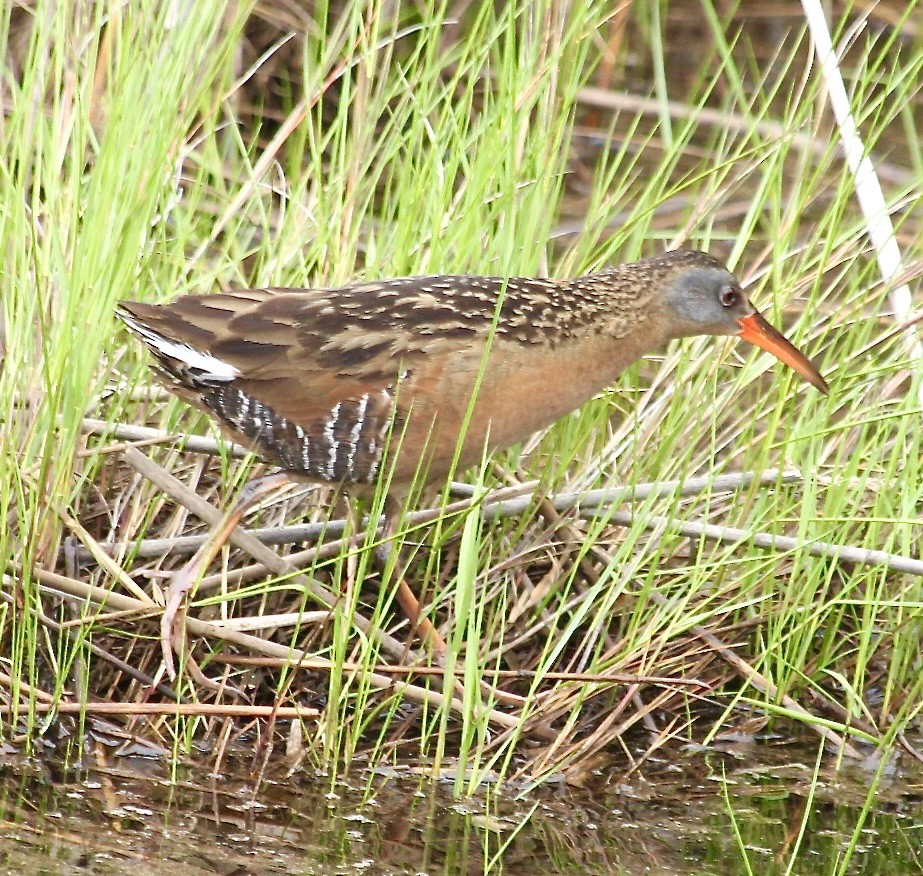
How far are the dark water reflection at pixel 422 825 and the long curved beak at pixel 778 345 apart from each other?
0.92m

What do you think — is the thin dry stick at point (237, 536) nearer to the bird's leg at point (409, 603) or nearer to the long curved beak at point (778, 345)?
the bird's leg at point (409, 603)

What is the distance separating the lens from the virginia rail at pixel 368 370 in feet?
11.4

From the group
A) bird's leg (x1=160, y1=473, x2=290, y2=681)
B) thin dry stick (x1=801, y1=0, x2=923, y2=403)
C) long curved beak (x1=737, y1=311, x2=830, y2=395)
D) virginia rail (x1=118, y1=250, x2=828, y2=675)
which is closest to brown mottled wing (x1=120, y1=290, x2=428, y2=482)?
virginia rail (x1=118, y1=250, x2=828, y2=675)

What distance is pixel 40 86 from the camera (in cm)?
370

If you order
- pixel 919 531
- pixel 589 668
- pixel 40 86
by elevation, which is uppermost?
pixel 40 86

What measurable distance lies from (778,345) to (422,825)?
146 cm

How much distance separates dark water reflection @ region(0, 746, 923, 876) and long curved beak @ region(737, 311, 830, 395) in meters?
0.92

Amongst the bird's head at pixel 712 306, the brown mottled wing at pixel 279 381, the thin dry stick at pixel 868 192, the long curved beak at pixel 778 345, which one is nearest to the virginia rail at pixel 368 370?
the brown mottled wing at pixel 279 381

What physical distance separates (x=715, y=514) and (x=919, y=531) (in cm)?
50

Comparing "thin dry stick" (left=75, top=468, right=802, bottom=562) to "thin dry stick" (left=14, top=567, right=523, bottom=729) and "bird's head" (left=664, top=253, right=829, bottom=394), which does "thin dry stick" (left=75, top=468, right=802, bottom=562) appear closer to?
"thin dry stick" (left=14, top=567, right=523, bottom=729)

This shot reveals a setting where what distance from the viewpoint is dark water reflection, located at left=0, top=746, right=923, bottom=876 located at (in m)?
2.88

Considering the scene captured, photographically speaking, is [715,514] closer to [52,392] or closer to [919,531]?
[919,531]

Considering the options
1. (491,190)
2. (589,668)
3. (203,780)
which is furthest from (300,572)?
(491,190)

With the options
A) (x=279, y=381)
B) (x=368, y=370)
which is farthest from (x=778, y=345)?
(x=279, y=381)
